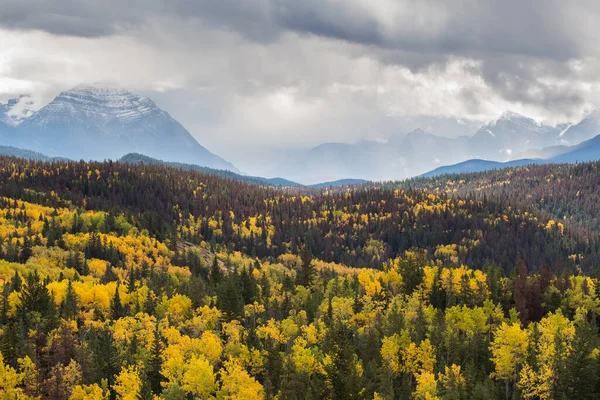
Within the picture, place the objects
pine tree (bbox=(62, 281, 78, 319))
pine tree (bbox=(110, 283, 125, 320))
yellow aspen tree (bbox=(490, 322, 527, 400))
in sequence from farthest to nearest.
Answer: pine tree (bbox=(110, 283, 125, 320)) → pine tree (bbox=(62, 281, 78, 319)) → yellow aspen tree (bbox=(490, 322, 527, 400))

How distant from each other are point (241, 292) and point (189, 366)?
55639 millimetres

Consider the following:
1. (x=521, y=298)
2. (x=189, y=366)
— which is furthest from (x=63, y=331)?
(x=521, y=298)

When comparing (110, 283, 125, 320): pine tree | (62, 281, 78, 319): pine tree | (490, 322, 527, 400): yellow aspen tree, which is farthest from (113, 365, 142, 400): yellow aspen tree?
(490, 322, 527, 400): yellow aspen tree

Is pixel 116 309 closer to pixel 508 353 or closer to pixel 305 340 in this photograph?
pixel 305 340

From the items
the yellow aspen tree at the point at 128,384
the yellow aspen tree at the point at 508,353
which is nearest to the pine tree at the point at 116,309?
the yellow aspen tree at the point at 128,384

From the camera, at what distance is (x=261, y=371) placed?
11006 centimetres

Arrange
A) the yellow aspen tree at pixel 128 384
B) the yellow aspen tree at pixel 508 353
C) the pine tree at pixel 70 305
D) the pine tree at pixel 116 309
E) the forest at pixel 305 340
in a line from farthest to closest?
the pine tree at pixel 116 309 → the pine tree at pixel 70 305 → the yellow aspen tree at pixel 508 353 → the forest at pixel 305 340 → the yellow aspen tree at pixel 128 384

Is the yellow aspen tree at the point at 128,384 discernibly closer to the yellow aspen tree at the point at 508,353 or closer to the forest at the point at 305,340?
the forest at the point at 305,340

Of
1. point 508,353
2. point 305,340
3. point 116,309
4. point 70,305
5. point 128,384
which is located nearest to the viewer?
point 128,384

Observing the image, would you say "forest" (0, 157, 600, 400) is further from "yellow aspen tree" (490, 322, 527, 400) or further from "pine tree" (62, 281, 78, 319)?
"pine tree" (62, 281, 78, 319)

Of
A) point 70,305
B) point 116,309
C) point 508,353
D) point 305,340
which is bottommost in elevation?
point 305,340

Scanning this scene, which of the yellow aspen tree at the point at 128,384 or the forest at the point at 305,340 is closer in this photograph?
the yellow aspen tree at the point at 128,384

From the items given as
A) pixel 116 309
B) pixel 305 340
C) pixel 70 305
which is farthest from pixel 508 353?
pixel 70 305

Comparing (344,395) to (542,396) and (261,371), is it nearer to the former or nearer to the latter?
(261,371)
